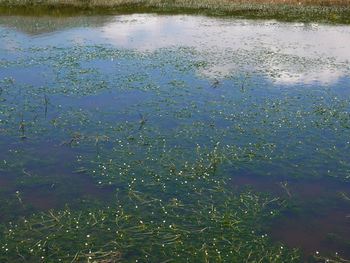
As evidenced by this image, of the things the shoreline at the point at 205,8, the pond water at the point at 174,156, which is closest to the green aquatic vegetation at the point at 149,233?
the pond water at the point at 174,156

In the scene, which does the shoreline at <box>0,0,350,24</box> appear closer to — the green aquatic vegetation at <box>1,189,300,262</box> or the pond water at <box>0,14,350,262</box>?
the pond water at <box>0,14,350,262</box>

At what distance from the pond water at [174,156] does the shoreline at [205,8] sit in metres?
17.9

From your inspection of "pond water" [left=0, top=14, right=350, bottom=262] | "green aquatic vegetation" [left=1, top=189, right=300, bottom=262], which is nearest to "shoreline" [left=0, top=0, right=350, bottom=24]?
"pond water" [left=0, top=14, right=350, bottom=262]

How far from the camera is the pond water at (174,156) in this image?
9430 mm

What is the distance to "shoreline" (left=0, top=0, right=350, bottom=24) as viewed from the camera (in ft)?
141

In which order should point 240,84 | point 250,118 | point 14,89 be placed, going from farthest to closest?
1. point 240,84
2. point 14,89
3. point 250,118

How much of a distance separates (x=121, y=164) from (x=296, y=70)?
1559cm

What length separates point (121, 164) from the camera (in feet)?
41.8

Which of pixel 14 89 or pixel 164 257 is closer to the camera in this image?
pixel 164 257

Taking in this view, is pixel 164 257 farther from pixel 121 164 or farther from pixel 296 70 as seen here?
pixel 296 70

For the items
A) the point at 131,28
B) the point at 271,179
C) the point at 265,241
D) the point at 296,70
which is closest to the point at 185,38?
the point at 131,28

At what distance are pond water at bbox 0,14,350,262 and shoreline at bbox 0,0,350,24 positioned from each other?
17.9m

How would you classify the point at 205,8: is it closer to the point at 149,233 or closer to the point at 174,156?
the point at 174,156

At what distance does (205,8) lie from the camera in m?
48.8
